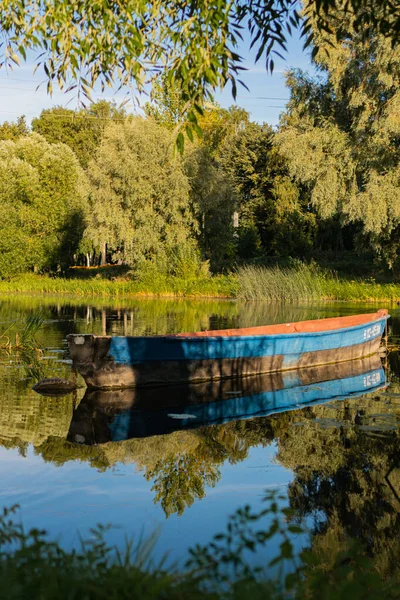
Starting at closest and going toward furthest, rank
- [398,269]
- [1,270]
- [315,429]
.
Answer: [315,429]
[398,269]
[1,270]

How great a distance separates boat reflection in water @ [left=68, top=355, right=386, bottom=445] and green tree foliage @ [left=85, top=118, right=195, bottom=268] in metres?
26.5

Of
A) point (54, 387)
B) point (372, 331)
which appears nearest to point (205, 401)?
point (54, 387)

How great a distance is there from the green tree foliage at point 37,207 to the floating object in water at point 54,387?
31211 millimetres

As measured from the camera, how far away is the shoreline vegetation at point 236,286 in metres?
36.4

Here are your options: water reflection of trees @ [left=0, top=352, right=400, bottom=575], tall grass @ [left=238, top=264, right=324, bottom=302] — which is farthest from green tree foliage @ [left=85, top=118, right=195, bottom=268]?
water reflection of trees @ [left=0, top=352, right=400, bottom=575]

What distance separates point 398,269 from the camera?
36.2 meters

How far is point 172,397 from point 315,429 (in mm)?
3494

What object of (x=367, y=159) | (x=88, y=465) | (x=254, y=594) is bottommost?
(x=88, y=465)

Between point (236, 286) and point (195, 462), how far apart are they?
30547mm

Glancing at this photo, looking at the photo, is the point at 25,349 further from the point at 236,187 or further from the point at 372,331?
the point at 236,187

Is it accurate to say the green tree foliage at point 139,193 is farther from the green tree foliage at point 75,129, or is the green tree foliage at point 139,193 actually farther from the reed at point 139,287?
the green tree foliage at point 75,129

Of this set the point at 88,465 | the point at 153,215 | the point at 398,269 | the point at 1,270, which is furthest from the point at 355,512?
the point at 1,270

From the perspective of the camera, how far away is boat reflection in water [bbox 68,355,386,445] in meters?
10.9

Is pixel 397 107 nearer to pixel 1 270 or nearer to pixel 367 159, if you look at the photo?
pixel 367 159
